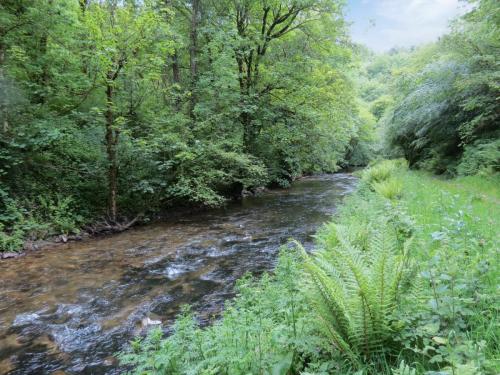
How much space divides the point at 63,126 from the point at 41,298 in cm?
537

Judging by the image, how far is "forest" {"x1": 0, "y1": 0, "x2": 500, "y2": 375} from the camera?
226 cm

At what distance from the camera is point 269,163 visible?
17.1 m

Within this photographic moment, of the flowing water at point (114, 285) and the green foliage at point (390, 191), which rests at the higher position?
the green foliage at point (390, 191)

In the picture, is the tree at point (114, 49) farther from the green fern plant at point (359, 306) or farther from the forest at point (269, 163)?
the green fern plant at point (359, 306)

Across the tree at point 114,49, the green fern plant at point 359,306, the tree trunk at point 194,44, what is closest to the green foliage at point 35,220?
the tree at point 114,49

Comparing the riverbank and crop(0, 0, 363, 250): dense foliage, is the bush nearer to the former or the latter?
crop(0, 0, 363, 250): dense foliage

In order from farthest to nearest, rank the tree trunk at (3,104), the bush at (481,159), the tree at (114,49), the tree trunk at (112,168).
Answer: the bush at (481,159) < the tree trunk at (112,168) < the tree at (114,49) < the tree trunk at (3,104)

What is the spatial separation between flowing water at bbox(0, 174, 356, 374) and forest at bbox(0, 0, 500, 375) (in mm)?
638

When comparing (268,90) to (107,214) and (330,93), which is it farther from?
(107,214)

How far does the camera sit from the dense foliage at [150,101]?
869 cm

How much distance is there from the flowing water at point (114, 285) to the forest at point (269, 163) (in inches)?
25.1

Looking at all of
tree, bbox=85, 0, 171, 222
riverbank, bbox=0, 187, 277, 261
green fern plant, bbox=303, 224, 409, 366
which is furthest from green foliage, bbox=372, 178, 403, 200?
tree, bbox=85, 0, 171, 222

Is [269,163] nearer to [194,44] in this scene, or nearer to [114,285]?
[194,44]

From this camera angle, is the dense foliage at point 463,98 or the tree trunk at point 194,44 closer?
the dense foliage at point 463,98
